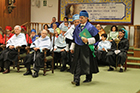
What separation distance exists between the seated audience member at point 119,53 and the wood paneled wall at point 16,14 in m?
4.87

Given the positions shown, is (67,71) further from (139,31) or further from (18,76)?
(139,31)

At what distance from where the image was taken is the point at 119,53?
7.09 metres

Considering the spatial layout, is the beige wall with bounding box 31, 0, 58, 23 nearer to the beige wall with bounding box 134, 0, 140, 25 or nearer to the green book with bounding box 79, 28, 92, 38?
the beige wall with bounding box 134, 0, 140, 25

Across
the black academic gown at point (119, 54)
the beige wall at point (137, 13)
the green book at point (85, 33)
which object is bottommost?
the black academic gown at point (119, 54)

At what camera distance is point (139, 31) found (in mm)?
9469

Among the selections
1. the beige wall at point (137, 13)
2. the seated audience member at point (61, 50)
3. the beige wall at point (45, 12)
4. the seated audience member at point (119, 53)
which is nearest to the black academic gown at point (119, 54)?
the seated audience member at point (119, 53)

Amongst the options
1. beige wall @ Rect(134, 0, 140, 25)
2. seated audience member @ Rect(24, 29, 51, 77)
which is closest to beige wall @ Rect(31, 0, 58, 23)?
beige wall @ Rect(134, 0, 140, 25)

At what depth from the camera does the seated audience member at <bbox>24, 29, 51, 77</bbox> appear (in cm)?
585

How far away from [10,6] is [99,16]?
13.1 feet

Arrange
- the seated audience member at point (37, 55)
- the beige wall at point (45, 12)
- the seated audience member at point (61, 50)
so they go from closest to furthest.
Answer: the seated audience member at point (37, 55) < the seated audience member at point (61, 50) < the beige wall at point (45, 12)

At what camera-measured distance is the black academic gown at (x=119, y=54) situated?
6.97 m

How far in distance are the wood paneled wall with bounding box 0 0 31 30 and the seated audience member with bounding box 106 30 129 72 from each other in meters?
4.87

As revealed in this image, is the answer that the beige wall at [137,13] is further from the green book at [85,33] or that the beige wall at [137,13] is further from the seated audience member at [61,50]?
the green book at [85,33]

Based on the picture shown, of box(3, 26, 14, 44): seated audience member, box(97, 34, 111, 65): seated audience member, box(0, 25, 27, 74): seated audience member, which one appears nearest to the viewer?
box(0, 25, 27, 74): seated audience member
